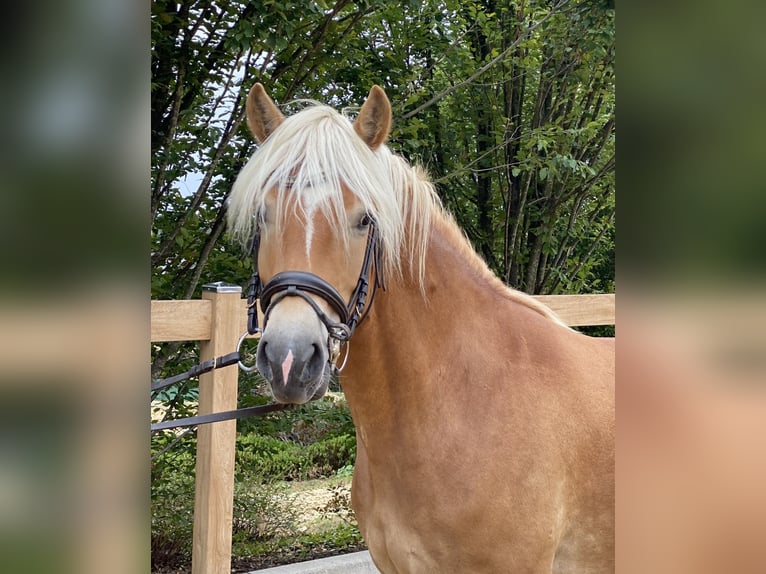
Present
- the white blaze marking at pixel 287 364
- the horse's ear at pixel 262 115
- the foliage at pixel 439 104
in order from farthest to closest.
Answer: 1. the foliage at pixel 439 104
2. the horse's ear at pixel 262 115
3. the white blaze marking at pixel 287 364

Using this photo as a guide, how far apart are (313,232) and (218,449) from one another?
1526mm

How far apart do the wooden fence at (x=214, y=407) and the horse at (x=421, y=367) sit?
95 cm

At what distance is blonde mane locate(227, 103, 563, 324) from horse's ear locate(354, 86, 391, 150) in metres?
0.04

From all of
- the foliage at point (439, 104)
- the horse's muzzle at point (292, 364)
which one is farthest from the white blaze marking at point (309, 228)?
the foliage at point (439, 104)

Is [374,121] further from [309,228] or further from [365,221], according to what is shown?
[309,228]

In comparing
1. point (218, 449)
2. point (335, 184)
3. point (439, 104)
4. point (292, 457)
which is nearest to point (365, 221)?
point (335, 184)

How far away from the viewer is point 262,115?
2.01 metres

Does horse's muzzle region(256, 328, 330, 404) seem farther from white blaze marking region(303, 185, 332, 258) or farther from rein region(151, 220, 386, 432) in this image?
white blaze marking region(303, 185, 332, 258)

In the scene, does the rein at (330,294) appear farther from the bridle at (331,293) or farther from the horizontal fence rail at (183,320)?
the horizontal fence rail at (183,320)

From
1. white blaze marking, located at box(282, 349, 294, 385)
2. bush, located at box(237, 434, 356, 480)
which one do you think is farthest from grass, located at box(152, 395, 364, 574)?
white blaze marking, located at box(282, 349, 294, 385)

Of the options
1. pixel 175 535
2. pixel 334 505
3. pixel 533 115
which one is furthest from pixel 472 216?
pixel 175 535

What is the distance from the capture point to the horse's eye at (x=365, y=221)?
68.4 inches

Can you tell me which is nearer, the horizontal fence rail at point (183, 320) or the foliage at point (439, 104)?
the horizontal fence rail at point (183, 320)
